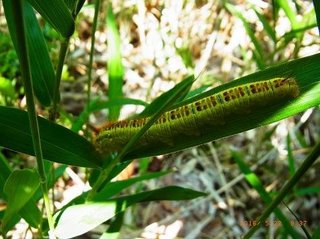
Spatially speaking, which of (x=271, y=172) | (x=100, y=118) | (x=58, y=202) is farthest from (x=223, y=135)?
(x=100, y=118)

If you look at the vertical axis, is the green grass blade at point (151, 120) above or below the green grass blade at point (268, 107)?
below

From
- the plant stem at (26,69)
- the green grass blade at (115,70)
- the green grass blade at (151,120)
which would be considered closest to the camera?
the plant stem at (26,69)

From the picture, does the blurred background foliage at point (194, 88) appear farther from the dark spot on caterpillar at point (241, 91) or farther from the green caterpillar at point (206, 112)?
the dark spot on caterpillar at point (241, 91)

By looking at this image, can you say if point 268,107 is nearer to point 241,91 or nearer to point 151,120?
point 241,91

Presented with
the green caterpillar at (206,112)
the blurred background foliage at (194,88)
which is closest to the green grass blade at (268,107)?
the green caterpillar at (206,112)

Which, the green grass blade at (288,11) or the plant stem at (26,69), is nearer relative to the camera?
the plant stem at (26,69)

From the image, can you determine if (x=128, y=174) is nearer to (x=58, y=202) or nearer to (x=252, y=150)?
(x=58, y=202)
